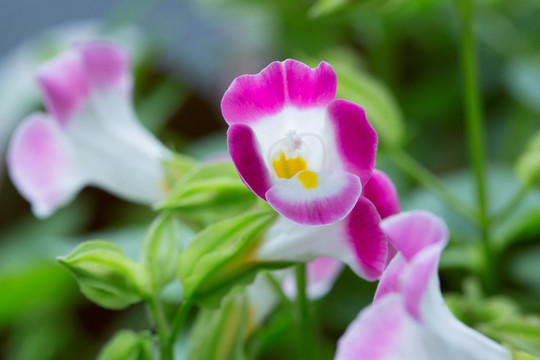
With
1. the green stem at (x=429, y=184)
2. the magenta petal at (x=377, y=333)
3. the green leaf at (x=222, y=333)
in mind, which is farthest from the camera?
the green stem at (x=429, y=184)

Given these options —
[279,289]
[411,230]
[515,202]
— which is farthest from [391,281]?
[515,202]

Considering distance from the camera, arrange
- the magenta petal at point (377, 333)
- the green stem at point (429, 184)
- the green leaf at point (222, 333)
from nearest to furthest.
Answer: the magenta petal at point (377, 333), the green leaf at point (222, 333), the green stem at point (429, 184)

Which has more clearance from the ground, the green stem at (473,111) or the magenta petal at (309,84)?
the magenta petal at (309,84)

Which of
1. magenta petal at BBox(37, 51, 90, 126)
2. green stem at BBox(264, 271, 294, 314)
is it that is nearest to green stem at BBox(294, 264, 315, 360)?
green stem at BBox(264, 271, 294, 314)

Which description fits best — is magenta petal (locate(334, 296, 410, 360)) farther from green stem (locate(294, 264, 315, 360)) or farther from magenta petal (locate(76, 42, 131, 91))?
magenta petal (locate(76, 42, 131, 91))

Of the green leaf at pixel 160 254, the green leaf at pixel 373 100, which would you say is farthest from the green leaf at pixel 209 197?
the green leaf at pixel 373 100

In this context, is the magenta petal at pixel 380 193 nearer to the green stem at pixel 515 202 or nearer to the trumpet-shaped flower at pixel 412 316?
the trumpet-shaped flower at pixel 412 316
